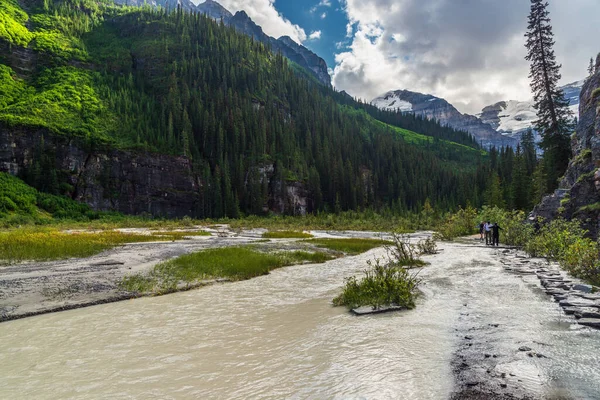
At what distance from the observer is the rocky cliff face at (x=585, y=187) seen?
19.4 meters

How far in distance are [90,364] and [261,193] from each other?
95.1 m

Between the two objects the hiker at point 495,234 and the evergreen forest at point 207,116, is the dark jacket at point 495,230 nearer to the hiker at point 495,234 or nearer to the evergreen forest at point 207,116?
the hiker at point 495,234

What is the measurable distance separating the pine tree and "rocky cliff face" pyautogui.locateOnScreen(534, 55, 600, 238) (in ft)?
43.1

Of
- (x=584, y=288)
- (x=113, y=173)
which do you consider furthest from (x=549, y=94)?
(x=113, y=173)

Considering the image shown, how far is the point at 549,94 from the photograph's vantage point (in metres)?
43.4

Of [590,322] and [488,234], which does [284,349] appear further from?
[488,234]

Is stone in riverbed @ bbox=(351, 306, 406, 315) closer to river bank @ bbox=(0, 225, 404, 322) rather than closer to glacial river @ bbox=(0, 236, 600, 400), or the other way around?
glacial river @ bbox=(0, 236, 600, 400)

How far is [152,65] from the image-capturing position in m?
132

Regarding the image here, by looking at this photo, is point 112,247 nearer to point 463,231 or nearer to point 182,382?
point 182,382

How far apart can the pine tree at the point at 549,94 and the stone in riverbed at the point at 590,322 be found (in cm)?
4520

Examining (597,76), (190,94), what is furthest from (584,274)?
(190,94)

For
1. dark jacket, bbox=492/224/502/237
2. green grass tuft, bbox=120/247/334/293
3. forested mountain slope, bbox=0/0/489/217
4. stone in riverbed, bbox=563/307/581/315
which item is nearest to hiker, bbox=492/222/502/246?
dark jacket, bbox=492/224/502/237

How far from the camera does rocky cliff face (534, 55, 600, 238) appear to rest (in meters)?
19.4

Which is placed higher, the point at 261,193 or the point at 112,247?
the point at 261,193
